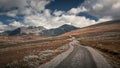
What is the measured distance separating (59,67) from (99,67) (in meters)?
4.97

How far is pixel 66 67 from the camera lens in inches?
795

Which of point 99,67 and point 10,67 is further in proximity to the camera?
point 10,67

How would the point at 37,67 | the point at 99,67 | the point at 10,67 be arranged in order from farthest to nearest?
the point at 10,67
the point at 37,67
the point at 99,67

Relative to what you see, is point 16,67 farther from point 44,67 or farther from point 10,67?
point 44,67

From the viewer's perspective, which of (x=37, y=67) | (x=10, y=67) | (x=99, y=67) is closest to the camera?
(x=99, y=67)

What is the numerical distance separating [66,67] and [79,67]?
163 centimetres

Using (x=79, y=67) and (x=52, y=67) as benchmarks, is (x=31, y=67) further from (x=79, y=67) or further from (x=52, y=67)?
(x=79, y=67)

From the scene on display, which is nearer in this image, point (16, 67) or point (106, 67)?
point (106, 67)

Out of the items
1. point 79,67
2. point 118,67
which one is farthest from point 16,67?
point 118,67

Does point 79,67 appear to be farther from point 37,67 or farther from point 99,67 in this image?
→ point 37,67

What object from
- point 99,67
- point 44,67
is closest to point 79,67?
point 99,67

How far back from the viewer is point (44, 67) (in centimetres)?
2077

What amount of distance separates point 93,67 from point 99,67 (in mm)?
737

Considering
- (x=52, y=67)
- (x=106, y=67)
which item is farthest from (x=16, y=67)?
(x=106, y=67)
